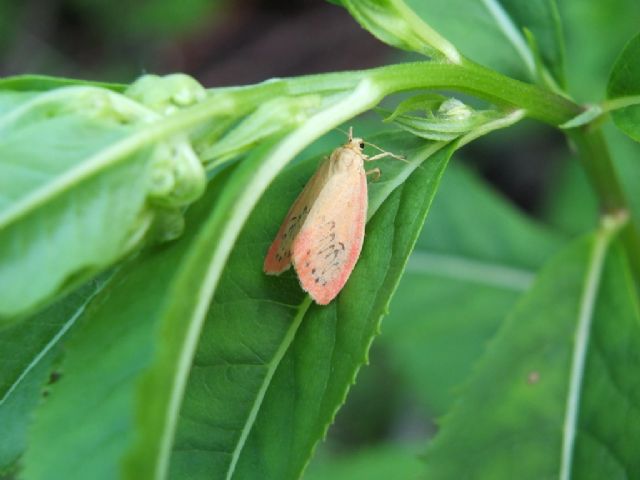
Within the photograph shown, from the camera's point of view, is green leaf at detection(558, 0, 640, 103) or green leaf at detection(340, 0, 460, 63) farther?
green leaf at detection(558, 0, 640, 103)

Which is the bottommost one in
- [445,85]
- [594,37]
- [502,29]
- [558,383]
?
[558,383]

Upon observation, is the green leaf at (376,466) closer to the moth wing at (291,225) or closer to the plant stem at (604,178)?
the plant stem at (604,178)

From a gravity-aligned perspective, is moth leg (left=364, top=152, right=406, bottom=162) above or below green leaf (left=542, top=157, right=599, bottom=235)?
below

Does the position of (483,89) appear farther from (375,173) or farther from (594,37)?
(594,37)

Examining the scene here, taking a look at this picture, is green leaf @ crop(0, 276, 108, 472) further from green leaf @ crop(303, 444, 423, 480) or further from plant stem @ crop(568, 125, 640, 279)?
green leaf @ crop(303, 444, 423, 480)

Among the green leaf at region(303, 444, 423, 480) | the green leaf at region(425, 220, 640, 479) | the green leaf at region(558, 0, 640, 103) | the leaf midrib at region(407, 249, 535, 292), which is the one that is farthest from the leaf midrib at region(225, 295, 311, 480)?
the green leaf at region(558, 0, 640, 103)

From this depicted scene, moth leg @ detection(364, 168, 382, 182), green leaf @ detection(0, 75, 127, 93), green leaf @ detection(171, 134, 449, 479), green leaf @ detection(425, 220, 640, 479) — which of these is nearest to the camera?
green leaf @ detection(0, 75, 127, 93)

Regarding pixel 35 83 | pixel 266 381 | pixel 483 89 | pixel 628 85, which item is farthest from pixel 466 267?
pixel 35 83
